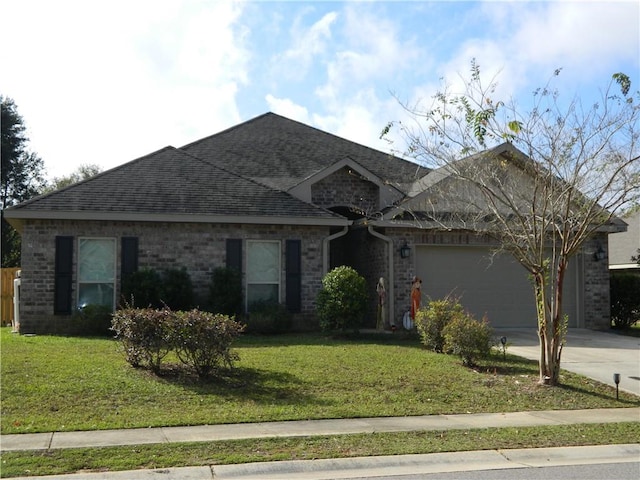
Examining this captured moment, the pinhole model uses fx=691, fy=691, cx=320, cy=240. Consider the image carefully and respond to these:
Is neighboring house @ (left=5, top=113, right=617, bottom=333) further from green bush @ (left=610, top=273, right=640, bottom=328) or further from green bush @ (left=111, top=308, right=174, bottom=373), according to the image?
green bush @ (left=111, top=308, right=174, bottom=373)

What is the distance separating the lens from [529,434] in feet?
28.8

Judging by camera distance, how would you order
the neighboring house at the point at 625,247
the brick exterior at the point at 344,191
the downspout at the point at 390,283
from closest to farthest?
the downspout at the point at 390,283, the brick exterior at the point at 344,191, the neighboring house at the point at 625,247

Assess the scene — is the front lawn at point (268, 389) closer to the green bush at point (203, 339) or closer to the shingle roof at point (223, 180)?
the green bush at point (203, 339)

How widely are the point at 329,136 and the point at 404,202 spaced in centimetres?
695

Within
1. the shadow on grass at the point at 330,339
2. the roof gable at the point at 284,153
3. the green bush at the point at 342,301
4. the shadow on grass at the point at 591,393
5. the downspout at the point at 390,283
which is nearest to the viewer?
the shadow on grass at the point at 591,393

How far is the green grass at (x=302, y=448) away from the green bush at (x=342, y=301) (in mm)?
7595

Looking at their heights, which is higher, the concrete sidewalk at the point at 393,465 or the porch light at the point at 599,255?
the porch light at the point at 599,255

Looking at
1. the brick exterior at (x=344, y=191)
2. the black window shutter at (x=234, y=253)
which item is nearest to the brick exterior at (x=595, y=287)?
the brick exterior at (x=344, y=191)

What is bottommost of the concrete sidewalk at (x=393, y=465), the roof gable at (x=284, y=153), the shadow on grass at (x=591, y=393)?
the concrete sidewalk at (x=393, y=465)

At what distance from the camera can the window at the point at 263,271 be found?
18.2 meters

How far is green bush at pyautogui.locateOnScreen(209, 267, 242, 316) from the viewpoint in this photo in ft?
56.3

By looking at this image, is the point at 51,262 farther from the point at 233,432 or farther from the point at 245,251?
the point at 233,432

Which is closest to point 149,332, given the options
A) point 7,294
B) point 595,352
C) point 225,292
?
point 225,292

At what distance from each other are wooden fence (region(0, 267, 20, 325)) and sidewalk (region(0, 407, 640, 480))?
15089mm
